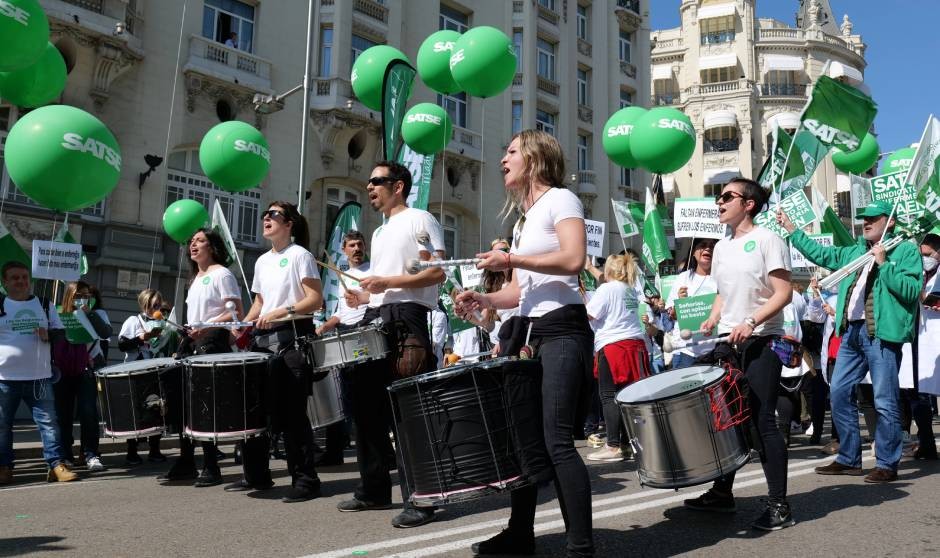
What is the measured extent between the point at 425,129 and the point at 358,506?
8.15 metres

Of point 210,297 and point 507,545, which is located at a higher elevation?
point 210,297

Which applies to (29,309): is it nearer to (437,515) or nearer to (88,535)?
(88,535)

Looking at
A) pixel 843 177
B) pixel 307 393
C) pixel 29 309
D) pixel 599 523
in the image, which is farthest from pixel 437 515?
pixel 843 177

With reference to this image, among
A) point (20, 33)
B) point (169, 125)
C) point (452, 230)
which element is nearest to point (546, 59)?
point (452, 230)

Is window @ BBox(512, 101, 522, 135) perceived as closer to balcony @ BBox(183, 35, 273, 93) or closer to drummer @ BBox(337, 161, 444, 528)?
balcony @ BBox(183, 35, 273, 93)

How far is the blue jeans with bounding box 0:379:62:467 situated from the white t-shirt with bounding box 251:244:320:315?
2.58 meters

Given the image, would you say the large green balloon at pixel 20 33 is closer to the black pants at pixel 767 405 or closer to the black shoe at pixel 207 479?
the black shoe at pixel 207 479

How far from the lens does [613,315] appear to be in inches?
294

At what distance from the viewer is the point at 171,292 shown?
728 inches

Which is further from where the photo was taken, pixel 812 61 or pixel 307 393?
pixel 812 61

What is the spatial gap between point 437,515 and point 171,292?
15569 millimetres

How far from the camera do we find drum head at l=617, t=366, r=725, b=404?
12.8ft

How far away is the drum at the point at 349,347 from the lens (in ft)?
15.2

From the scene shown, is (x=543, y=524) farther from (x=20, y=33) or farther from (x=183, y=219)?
(x=183, y=219)
